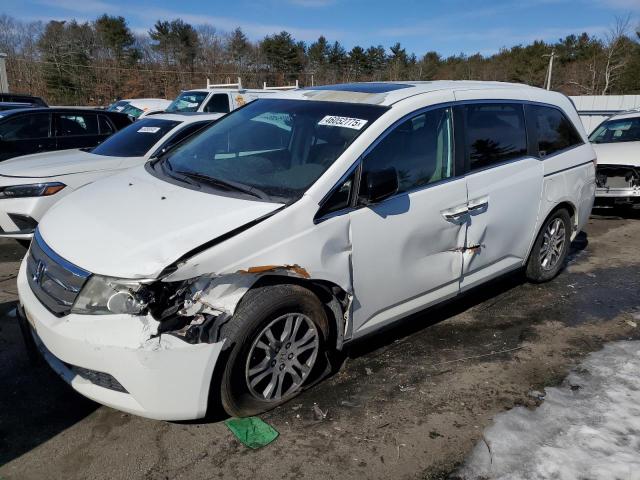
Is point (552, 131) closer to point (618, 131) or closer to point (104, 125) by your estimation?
point (618, 131)

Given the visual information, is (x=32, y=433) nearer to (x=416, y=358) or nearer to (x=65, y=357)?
(x=65, y=357)

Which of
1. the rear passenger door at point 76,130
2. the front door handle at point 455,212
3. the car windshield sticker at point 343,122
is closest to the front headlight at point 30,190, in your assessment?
the rear passenger door at point 76,130

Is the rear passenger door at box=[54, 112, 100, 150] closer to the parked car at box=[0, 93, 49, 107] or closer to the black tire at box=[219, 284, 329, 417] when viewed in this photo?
the black tire at box=[219, 284, 329, 417]

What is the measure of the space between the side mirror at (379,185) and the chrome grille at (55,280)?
5.14 feet

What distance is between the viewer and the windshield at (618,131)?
28.6ft

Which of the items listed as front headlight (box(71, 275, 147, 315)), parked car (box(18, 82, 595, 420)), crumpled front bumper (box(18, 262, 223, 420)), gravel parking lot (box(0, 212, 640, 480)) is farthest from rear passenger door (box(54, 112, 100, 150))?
front headlight (box(71, 275, 147, 315))

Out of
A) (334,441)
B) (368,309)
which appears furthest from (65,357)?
(368,309)

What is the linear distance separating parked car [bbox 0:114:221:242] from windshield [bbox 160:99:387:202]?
4.06 feet

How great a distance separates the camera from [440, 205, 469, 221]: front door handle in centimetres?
345

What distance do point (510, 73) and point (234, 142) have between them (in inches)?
2386

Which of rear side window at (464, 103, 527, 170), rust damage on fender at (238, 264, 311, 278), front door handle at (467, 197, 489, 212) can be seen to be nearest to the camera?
rust damage on fender at (238, 264, 311, 278)

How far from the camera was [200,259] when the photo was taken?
8.18 feet

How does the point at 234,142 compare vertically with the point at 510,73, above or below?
below

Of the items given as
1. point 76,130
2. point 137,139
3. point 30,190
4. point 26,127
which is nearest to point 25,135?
point 26,127
